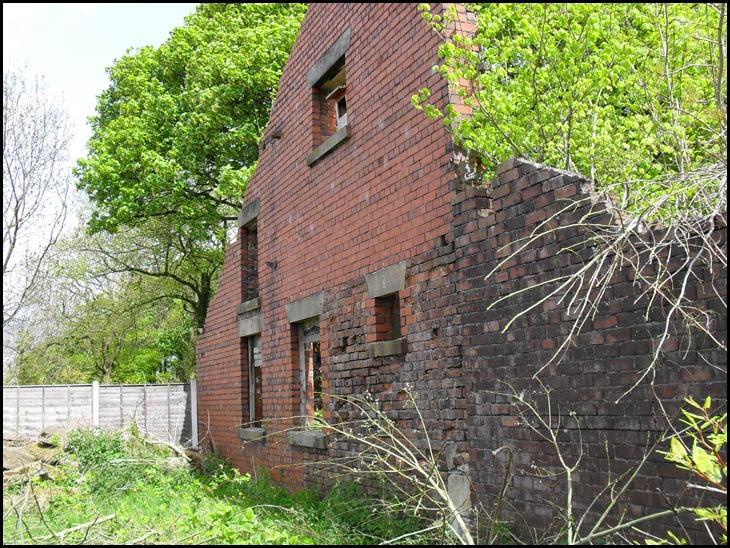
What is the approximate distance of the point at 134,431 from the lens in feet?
50.6

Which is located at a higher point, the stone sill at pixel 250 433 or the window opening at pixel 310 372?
the window opening at pixel 310 372

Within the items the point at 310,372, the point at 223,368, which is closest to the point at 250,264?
the point at 223,368

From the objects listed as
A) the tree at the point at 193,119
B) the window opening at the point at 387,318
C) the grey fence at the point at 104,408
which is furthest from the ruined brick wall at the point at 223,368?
the window opening at the point at 387,318

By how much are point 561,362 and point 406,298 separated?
8.17 ft

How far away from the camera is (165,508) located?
31.1 ft

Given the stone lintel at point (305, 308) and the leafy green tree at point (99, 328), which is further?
the leafy green tree at point (99, 328)

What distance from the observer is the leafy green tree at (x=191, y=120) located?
1778 cm

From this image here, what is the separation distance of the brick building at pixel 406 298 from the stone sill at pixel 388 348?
0.08ft

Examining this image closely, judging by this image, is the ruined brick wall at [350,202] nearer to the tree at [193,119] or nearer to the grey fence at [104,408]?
the grey fence at [104,408]

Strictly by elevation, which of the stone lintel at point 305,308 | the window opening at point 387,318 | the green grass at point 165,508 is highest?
the stone lintel at point 305,308

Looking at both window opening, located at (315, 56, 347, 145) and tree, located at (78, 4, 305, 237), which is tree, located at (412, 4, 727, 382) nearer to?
window opening, located at (315, 56, 347, 145)

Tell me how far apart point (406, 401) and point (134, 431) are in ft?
A: 31.7

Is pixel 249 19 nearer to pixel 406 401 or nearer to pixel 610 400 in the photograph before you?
pixel 406 401

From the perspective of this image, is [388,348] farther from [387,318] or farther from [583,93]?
[583,93]
